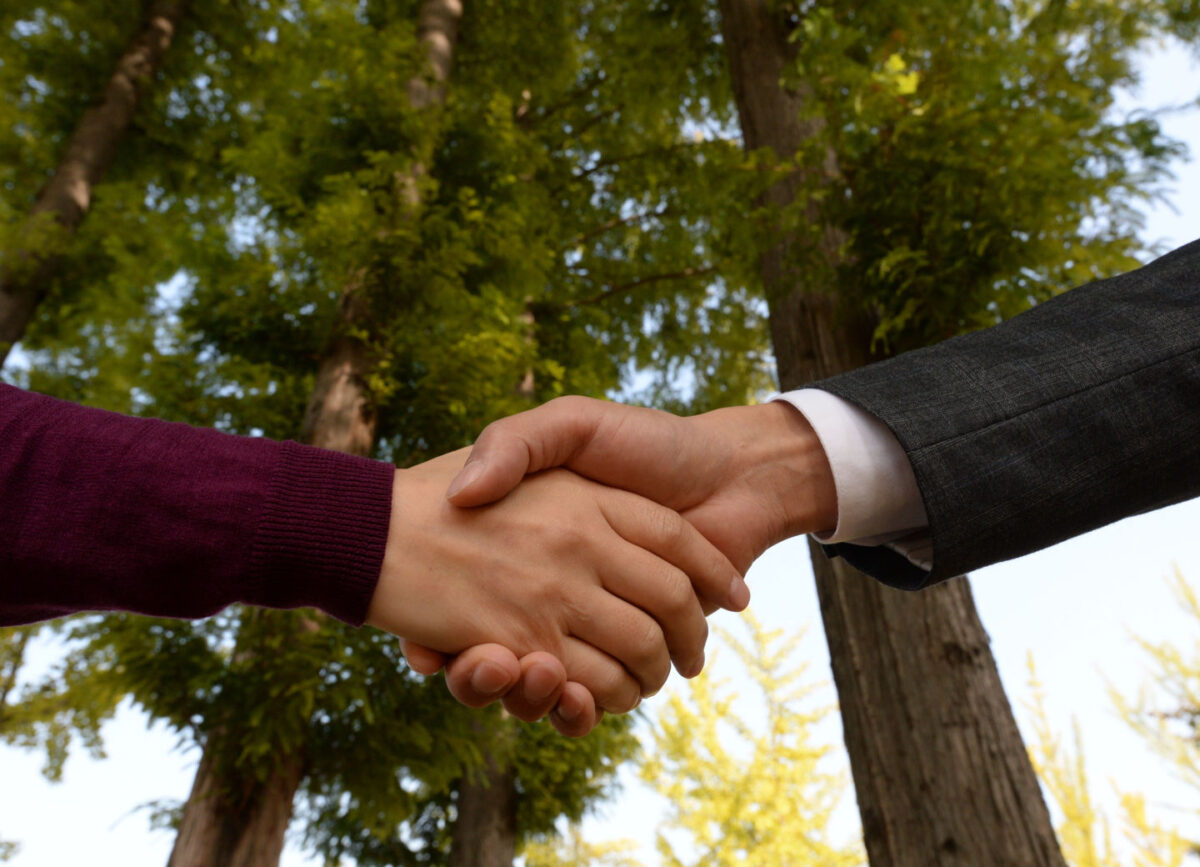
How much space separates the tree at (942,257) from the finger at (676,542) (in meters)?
1.36

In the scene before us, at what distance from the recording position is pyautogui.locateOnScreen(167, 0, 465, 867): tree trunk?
3.08m

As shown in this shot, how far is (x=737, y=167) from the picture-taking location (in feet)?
11.0

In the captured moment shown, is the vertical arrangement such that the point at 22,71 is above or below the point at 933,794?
above

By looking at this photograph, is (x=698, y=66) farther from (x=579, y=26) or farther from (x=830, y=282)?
(x=579, y=26)

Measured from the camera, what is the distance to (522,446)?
5.35 ft

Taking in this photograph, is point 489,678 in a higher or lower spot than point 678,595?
lower

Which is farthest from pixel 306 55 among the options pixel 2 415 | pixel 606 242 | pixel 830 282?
pixel 2 415

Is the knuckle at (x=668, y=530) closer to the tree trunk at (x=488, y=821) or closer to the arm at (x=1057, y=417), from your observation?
the arm at (x=1057, y=417)

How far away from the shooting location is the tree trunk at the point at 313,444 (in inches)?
121

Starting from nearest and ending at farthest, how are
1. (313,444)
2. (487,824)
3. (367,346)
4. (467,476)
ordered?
1. (467,476)
2. (313,444)
3. (367,346)
4. (487,824)

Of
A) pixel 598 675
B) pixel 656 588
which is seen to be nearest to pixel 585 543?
pixel 656 588

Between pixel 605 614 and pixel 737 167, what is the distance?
2326 mm

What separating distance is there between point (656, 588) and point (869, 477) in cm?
52

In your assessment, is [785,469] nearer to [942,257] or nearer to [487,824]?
[942,257]
